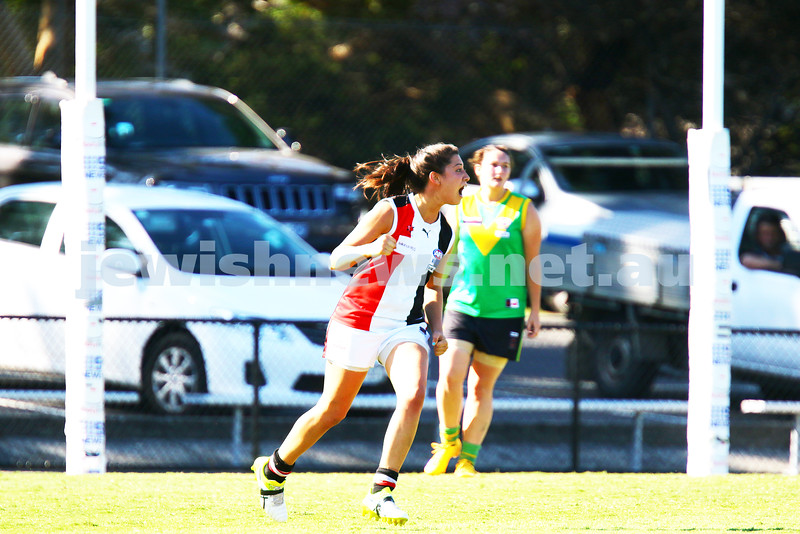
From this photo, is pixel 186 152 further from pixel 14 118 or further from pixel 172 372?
pixel 172 372

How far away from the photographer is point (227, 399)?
29.3 ft

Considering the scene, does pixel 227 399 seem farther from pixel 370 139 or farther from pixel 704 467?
pixel 370 139

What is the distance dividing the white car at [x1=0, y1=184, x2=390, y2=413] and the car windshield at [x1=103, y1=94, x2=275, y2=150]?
2.16 metres

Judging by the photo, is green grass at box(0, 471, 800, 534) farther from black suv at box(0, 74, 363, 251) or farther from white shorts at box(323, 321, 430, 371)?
black suv at box(0, 74, 363, 251)

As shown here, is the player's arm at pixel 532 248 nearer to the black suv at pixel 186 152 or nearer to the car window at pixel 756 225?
the car window at pixel 756 225

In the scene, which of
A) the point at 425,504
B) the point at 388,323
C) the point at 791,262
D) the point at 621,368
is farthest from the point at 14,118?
the point at 388,323

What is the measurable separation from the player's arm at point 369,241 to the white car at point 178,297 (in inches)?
119

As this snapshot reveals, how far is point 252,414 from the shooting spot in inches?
348

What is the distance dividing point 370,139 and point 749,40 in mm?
5689

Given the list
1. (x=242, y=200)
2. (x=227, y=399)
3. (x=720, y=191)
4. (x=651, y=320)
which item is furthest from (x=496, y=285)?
(x=242, y=200)

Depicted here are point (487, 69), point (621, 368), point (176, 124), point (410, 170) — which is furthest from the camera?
point (487, 69)

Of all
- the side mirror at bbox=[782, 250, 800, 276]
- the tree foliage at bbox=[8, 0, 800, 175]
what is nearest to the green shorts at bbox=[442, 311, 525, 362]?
the side mirror at bbox=[782, 250, 800, 276]

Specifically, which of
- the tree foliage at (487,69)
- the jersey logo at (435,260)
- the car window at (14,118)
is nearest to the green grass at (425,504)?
the jersey logo at (435,260)

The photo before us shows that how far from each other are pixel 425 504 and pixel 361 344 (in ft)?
3.53
